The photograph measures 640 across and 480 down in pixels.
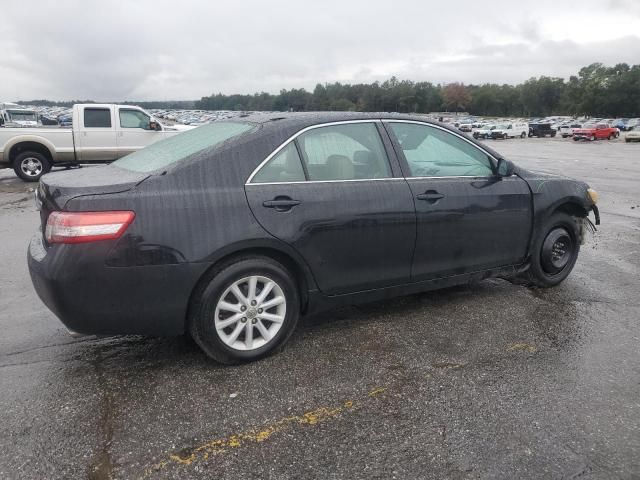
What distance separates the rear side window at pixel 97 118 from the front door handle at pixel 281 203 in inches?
457

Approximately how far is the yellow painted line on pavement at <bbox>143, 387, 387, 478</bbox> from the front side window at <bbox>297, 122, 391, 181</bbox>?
4.82 feet

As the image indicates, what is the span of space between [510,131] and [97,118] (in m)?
42.1

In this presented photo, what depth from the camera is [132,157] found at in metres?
3.90

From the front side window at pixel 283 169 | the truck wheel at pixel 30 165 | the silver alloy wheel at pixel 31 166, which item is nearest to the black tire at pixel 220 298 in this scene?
the front side window at pixel 283 169

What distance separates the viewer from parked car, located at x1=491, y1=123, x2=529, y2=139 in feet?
153

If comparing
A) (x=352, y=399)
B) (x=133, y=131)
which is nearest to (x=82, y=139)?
(x=133, y=131)

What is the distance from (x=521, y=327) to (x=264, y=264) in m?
2.10

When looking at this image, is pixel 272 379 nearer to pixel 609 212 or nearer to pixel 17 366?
pixel 17 366

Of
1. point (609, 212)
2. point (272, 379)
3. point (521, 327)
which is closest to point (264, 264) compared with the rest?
point (272, 379)

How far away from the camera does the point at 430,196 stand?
3.84m

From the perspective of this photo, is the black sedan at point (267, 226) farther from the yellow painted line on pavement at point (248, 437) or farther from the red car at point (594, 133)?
the red car at point (594, 133)

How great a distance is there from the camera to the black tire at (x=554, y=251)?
466cm

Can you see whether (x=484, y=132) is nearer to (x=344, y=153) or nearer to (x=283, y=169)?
(x=344, y=153)

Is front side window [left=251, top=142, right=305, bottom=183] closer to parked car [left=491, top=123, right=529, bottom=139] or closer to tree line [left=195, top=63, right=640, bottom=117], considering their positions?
parked car [left=491, top=123, right=529, bottom=139]
